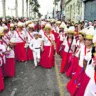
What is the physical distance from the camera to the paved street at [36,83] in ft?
27.1

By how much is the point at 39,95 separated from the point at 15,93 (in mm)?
713

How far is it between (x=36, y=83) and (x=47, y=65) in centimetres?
270

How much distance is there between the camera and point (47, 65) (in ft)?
39.2

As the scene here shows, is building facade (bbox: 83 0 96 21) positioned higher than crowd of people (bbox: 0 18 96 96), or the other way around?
building facade (bbox: 83 0 96 21)

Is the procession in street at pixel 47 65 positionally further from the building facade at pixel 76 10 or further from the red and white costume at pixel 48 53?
the building facade at pixel 76 10

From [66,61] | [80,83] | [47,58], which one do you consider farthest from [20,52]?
[80,83]

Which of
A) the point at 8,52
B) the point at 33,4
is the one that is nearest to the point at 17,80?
the point at 8,52

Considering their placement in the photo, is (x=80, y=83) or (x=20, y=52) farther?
(x=20, y=52)

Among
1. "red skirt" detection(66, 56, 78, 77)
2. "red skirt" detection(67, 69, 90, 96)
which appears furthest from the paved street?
"red skirt" detection(67, 69, 90, 96)

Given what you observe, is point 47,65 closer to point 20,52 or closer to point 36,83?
point 20,52

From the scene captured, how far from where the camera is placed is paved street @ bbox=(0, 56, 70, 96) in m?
8.26

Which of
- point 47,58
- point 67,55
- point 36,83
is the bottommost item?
point 36,83

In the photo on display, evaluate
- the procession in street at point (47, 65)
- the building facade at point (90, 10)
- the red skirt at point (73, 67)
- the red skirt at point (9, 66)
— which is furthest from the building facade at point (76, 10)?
the red skirt at point (9, 66)

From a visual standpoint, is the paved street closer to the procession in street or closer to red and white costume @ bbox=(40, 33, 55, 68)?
the procession in street
